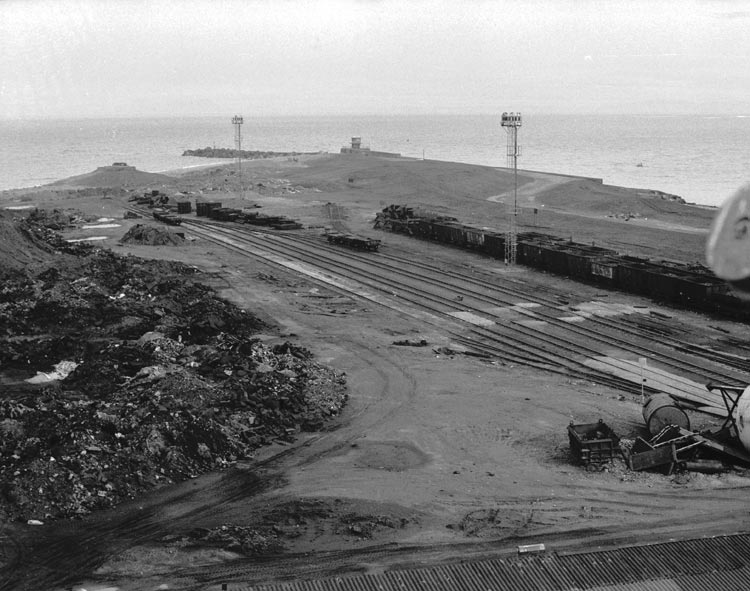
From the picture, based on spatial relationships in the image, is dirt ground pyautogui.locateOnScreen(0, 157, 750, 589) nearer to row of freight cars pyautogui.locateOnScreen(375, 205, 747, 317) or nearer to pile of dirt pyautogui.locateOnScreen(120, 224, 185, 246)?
row of freight cars pyautogui.locateOnScreen(375, 205, 747, 317)

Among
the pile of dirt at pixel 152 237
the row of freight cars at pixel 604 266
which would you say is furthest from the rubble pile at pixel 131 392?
the pile of dirt at pixel 152 237

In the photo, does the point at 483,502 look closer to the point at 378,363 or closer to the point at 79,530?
the point at 79,530

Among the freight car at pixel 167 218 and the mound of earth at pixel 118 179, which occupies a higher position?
the mound of earth at pixel 118 179

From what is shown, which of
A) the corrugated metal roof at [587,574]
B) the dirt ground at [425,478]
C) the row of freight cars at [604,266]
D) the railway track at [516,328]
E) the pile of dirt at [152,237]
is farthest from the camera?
the pile of dirt at [152,237]

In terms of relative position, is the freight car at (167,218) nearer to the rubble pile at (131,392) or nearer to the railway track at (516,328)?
the railway track at (516,328)

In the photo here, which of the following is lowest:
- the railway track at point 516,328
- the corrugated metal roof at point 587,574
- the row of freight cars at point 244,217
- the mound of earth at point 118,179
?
the railway track at point 516,328

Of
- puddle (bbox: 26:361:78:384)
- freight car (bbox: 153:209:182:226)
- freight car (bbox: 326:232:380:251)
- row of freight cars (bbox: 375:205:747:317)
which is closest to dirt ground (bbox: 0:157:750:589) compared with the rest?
row of freight cars (bbox: 375:205:747:317)

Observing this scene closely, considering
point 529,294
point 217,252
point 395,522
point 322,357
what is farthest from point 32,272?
point 395,522

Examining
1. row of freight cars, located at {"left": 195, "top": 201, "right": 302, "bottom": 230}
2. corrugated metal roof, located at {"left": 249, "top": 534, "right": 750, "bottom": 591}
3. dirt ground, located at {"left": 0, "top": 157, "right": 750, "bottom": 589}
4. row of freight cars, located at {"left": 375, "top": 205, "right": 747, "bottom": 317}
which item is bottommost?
dirt ground, located at {"left": 0, "top": 157, "right": 750, "bottom": 589}
